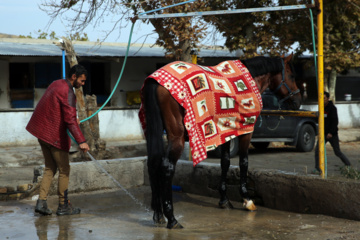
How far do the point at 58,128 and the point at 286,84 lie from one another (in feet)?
10.9

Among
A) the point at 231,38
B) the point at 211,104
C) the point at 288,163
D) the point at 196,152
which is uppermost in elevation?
the point at 231,38

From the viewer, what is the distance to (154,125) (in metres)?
6.02

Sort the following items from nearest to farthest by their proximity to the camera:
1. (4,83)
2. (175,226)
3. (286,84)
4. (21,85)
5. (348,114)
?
1. (175,226)
2. (286,84)
3. (4,83)
4. (21,85)
5. (348,114)

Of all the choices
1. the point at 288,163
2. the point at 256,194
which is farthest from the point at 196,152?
the point at 288,163

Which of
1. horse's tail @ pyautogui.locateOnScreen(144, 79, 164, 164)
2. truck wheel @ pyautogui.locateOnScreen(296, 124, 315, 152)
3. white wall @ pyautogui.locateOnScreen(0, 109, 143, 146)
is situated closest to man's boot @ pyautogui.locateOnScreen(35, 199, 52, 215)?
horse's tail @ pyautogui.locateOnScreen(144, 79, 164, 164)

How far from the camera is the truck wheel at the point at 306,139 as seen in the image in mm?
14852

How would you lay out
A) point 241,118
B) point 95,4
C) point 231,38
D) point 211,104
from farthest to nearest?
point 231,38 < point 95,4 < point 241,118 < point 211,104

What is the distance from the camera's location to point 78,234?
18.1 feet

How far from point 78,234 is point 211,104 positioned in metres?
2.17

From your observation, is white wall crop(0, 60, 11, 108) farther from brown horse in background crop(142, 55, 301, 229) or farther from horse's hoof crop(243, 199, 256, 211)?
horse's hoof crop(243, 199, 256, 211)

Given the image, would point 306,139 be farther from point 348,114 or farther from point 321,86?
point 321,86

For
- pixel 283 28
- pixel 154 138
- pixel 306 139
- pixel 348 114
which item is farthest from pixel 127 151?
pixel 348 114

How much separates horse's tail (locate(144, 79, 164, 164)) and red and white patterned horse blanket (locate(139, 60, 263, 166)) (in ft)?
0.57

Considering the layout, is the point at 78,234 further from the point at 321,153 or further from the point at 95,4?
the point at 95,4
